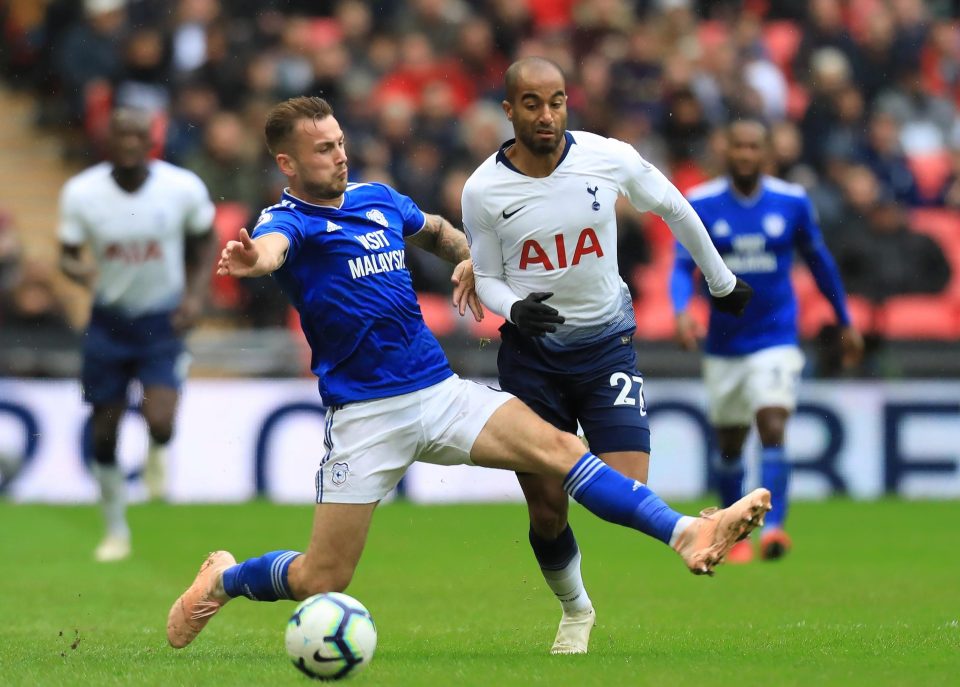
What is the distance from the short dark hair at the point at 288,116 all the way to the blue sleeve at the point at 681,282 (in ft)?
14.6

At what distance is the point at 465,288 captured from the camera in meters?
7.28

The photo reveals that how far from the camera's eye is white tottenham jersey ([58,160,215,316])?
11922mm

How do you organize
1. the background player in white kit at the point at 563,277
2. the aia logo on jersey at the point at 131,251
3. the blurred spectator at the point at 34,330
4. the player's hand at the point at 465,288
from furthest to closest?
the blurred spectator at the point at 34,330, the aia logo on jersey at the point at 131,251, the player's hand at the point at 465,288, the background player in white kit at the point at 563,277

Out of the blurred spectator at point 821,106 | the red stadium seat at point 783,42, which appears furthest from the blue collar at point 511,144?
the red stadium seat at point 783,42

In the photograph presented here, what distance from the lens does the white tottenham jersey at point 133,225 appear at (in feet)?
39.1

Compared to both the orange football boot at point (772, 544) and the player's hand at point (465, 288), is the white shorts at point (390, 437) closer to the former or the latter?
the player's hand at point (465, 288)

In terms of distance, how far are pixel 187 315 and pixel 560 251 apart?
16.3 feet

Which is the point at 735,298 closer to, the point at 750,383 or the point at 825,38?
the point at 750,383

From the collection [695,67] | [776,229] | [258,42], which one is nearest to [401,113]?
[258,42]

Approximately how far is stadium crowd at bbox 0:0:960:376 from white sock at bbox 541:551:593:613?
8419 mm

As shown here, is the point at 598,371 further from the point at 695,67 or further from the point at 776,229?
the point at 695,67


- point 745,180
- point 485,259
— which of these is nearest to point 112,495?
point 745,180

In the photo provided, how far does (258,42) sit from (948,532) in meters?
8.97

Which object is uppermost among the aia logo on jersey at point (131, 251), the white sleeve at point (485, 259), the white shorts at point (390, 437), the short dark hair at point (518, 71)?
the short dark hair at point (518, 71)
